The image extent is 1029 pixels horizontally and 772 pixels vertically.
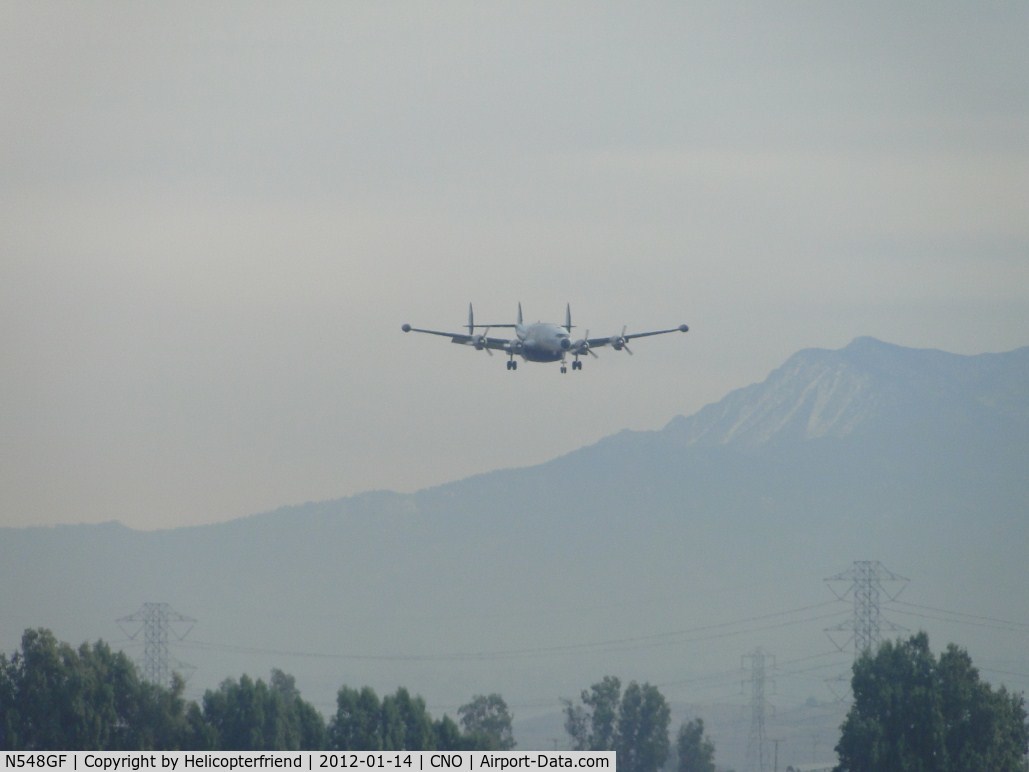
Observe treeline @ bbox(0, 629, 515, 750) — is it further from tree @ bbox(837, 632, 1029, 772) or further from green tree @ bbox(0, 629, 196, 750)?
tree @ bbox(837, 632, 1029, 772)

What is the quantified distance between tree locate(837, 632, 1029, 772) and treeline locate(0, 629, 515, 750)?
28.2m

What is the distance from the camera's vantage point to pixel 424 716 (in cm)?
12612

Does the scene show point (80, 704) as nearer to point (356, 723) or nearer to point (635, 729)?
point (356, 723)

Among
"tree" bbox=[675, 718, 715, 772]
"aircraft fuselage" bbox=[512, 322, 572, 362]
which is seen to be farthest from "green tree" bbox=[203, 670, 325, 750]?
"tree" bbox=[675, 718, 715, 772]

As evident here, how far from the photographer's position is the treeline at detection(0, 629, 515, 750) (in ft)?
400

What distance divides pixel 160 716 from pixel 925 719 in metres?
53.7

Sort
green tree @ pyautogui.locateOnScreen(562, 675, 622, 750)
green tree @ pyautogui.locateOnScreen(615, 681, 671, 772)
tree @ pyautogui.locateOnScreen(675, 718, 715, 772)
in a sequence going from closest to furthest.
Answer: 1. green tree @ pyautogui.locateOnScreen(615, 681, 671, 772)
2. green tree @ pyautogui.locateOnScreen(562, 675, 622, 750)
3. tree @ pyautogui.locateOnScreen(675, 718, 715, 772)

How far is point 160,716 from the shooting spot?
123 m

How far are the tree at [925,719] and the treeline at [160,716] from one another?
2816 centimetres

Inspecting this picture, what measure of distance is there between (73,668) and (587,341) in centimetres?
4388

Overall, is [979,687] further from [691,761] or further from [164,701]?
[691,761]

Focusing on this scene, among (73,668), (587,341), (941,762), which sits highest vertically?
(587,341)

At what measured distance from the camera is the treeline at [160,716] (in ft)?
400

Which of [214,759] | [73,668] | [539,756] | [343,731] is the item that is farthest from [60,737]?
[539,756]
